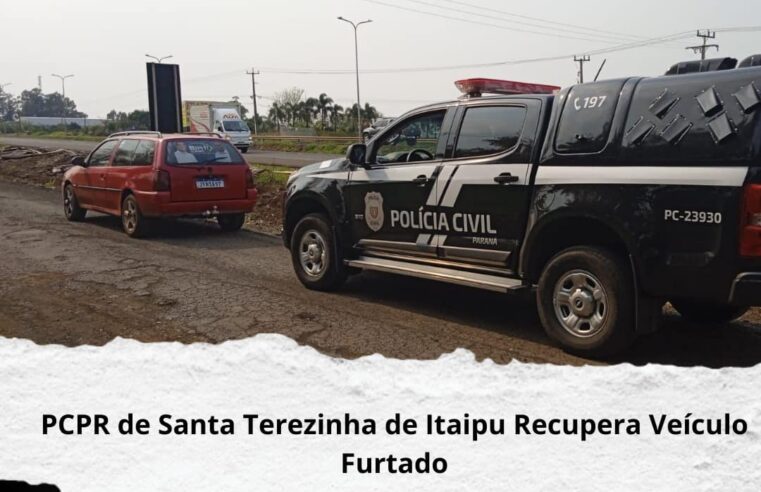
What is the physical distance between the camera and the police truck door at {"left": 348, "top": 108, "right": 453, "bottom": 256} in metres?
6.25

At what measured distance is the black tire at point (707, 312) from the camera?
18.9ft

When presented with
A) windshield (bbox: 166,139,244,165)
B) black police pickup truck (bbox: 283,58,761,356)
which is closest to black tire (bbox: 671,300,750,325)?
black police pickup truck (bbox: 283,58,761,356)

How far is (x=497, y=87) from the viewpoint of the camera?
20.7 feet

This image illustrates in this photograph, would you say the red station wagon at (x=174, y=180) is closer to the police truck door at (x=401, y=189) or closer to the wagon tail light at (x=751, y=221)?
the police truck door at (x=401, y=189)

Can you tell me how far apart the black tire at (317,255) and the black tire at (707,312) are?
10.1ft

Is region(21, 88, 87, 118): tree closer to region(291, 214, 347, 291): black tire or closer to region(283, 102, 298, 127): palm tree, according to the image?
region(283, 102, 298, 127): palm tree

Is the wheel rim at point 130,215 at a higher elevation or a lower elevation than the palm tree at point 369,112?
lower

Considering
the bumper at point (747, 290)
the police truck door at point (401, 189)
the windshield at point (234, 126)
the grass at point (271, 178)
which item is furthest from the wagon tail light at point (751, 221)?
the windshield at point (234, 126)

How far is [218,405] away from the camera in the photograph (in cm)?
383

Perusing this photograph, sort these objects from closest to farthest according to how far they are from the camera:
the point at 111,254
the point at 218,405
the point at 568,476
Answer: the point at 568,476 < the point at 218,405 < the point at 111,254

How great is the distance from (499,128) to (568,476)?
10.7 ft

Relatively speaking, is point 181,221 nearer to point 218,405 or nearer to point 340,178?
point 340,178

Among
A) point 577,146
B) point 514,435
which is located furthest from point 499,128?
point 514,435

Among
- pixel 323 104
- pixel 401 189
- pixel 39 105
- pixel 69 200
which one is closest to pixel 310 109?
pixel 323 104
